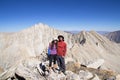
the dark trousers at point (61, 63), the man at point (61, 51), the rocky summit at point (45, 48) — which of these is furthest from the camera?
the rocky summit at point (45, 48)

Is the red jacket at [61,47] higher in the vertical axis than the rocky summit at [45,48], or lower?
higher

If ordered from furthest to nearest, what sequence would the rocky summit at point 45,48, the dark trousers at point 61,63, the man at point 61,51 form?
1. the rocky summit at point 45,48
2. the dark trousers at point 61,63
3. the man at point 61,51

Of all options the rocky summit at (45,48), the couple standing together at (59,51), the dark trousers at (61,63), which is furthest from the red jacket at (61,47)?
the rocky summit at (45,48)

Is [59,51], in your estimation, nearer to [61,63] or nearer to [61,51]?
[61,51]

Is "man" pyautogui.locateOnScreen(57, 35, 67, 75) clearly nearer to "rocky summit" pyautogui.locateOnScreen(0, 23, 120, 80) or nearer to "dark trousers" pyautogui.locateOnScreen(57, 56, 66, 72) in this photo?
"dark trousers" pyautogui.locateOnScreen(57, 56, 66, 72)

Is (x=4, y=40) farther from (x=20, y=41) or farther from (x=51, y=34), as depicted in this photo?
(x=51, y=34)

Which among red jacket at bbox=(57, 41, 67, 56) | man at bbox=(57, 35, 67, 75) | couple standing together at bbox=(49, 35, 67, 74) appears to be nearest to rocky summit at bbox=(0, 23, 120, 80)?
couple standing together at bbox=(49, 35, 67, 74)

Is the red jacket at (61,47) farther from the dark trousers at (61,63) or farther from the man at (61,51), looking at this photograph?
the dark trousers at (61,63)

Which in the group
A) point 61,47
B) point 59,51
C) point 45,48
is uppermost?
point 61,47

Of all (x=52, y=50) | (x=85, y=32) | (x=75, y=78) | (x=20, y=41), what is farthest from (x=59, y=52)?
(x=85, y=32)

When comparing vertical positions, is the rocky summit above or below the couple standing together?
below

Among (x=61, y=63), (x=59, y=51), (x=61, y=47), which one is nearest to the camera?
(x=61, y=47)

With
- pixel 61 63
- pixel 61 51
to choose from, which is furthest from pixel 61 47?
pixel 61 63

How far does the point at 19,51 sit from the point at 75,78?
72075 millimetres
